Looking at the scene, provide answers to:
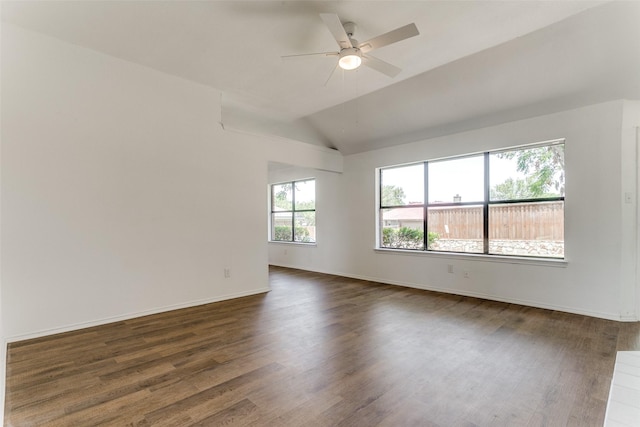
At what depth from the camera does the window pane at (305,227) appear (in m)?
7.21

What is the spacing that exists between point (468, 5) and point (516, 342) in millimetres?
3104

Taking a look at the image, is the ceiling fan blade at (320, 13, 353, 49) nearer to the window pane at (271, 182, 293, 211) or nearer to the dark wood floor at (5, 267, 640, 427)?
the dark wood floor at (5, 267, 640, 427)

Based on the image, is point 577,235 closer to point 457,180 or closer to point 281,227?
point 457,180

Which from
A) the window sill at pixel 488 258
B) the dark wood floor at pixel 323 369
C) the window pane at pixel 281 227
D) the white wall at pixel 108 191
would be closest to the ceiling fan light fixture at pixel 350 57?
the white wall at pixel 108 191

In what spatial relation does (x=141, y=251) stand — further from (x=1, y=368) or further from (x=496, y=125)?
(x=496, y=125)

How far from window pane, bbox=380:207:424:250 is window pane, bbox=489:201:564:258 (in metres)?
1.19

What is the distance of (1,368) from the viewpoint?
226 centimetres

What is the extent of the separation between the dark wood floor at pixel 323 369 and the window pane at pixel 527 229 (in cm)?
89

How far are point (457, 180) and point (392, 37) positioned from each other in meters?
3.15

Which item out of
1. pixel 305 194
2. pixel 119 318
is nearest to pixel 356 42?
pixel 119 318

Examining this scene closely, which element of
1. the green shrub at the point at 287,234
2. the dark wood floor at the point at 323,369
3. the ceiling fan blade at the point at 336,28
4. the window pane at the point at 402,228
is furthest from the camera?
the green shrub at the point at 287,234

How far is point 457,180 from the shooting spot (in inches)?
195

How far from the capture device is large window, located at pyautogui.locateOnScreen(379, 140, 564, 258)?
4.05 m

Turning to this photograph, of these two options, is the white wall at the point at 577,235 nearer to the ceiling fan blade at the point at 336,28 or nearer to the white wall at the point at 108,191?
the ceiling fan blade at the point at 336,28
